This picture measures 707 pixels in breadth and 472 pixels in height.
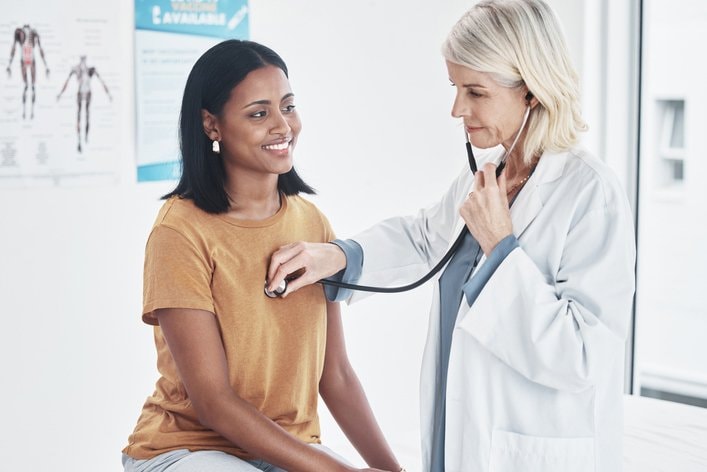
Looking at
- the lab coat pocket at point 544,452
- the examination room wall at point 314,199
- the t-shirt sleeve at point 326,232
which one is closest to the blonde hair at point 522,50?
the t-shirt sleeve at point 326,232

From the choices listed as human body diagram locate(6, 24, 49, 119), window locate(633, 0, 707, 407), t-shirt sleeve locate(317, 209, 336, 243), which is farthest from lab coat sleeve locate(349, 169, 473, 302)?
window locate(633, 0, 707, 407)

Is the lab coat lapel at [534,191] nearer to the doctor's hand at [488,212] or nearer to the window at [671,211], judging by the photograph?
the doctor's hand at [488,212]

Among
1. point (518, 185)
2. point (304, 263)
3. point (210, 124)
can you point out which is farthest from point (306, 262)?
point (518, 185)

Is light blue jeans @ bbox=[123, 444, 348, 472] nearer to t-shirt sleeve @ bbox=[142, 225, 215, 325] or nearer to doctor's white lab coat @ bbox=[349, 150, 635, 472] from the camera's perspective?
t-shirt sleeve @ bbox=[142, 225, 215, 325]

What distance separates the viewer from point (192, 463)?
144 cm

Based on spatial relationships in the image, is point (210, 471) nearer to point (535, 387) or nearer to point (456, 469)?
point (456, 469)

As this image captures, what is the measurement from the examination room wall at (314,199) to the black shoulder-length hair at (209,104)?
67cm

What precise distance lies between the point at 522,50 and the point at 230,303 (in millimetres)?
631

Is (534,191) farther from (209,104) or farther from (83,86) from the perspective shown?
(83,86)

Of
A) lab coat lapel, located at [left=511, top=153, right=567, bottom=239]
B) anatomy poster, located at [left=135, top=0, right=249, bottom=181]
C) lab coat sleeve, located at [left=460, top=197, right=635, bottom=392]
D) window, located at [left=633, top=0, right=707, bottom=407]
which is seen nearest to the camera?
lab coat sleeve, located at [left=460, top=197, right=635, bottom=392]

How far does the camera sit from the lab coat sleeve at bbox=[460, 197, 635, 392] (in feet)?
4.57

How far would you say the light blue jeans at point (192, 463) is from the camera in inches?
56.4

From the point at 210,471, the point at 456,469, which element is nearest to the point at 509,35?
the point at 456,469

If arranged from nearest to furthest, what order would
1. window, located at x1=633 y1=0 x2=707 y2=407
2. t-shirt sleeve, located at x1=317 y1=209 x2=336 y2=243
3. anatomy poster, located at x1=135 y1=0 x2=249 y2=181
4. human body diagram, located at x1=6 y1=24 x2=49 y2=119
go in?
t-shirt sleeve, located at x1=317 y1=209 x2=336 y2=243, human body diagram, located at x1=6 y1=24 x2=49 y2=119, anatomy poster, located at x1=135 y1=0 x2=249 y2=181, window, located at x1=633 y1=0 x2=707 y2=407
